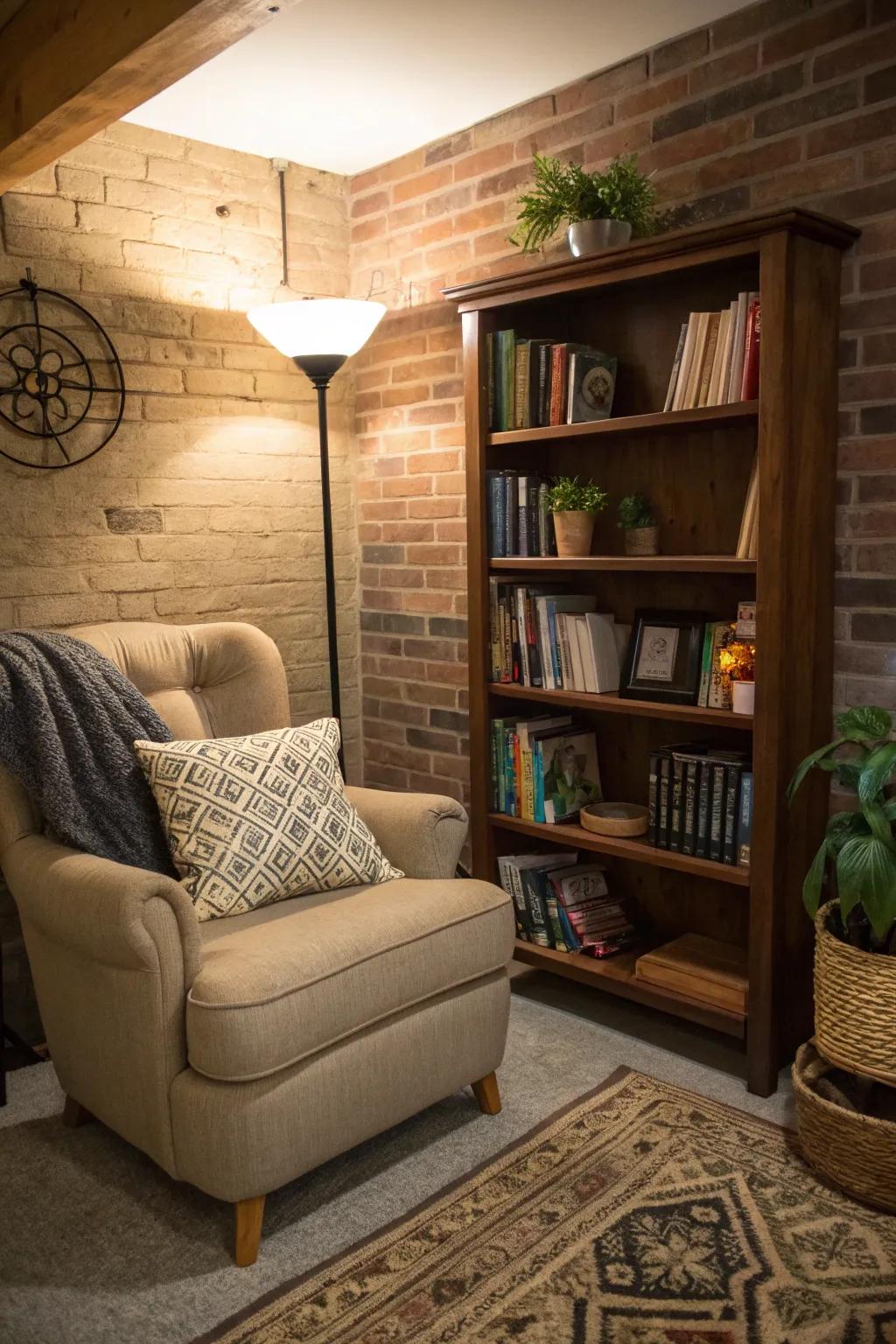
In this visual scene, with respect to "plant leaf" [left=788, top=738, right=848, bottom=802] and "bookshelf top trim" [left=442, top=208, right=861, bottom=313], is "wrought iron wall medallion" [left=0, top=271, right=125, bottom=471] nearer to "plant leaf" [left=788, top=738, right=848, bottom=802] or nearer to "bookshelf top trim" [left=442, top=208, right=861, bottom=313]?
"bookshelf top trim" [left=442, top=208, right=861, bottom=313]

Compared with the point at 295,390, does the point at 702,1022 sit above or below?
below

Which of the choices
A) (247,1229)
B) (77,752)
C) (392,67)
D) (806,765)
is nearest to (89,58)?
A: (392,67)

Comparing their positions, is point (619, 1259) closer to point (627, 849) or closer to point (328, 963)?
point (328, 963)

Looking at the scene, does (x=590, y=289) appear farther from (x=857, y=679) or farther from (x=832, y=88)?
(x=857, y=679)

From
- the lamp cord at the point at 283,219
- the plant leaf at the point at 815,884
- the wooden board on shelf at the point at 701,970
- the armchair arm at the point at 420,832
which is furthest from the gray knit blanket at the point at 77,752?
the lamp cord at the point at 283,219

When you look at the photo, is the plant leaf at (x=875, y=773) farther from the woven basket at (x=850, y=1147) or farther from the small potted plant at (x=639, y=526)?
the small potted plant at (x=639, y=526)

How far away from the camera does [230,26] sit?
1.72 metres

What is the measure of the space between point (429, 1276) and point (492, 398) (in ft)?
6.61

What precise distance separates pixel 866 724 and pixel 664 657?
64 centimetres

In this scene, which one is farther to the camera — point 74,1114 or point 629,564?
point 629,564

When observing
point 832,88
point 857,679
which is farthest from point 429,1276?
point 832,88

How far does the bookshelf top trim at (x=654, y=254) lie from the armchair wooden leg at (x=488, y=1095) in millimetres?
1789

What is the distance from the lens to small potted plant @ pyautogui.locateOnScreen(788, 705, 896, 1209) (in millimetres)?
1978

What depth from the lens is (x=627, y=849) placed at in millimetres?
2660
